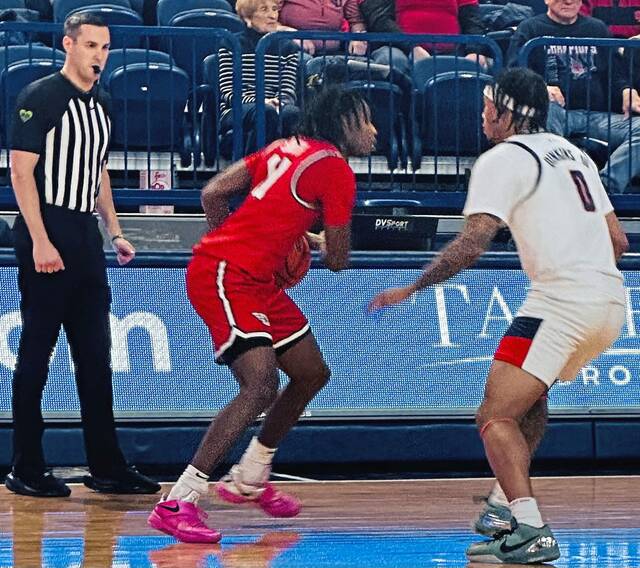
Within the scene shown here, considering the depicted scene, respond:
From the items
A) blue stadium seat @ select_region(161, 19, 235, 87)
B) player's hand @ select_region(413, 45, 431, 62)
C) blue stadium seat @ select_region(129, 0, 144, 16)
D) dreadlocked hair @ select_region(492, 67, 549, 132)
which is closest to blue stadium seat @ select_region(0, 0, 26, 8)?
blue stadium seat @ select_region(129, 0, 144, 16)

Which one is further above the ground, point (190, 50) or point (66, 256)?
point (190, 50)

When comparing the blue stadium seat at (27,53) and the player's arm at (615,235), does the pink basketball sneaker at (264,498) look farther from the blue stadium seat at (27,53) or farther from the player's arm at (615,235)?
the blue stadium seat at (27,53)

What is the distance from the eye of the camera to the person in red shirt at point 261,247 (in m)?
6.04

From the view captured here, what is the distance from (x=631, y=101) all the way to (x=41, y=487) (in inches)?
194

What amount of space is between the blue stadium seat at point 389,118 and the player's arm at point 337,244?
3.66 meters

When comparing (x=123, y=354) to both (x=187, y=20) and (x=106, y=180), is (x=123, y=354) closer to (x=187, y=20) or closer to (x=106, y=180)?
(x=106, y=180)

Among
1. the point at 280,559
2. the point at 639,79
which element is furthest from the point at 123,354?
the point at 639,79

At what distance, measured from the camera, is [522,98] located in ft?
18.9

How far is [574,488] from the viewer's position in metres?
7.38

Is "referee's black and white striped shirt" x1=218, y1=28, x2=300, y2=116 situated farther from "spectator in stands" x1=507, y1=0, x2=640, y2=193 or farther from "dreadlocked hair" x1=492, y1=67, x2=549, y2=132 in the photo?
"dreadlocked hair" x1=492, y1=67, x2=549, y2=132

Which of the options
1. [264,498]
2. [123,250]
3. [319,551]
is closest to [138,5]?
[123,250]

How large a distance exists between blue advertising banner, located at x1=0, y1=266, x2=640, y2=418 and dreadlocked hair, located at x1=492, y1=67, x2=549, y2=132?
264 cm

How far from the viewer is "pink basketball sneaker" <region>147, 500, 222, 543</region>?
584 cm

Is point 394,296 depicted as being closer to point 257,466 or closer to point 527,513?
point 527,513
